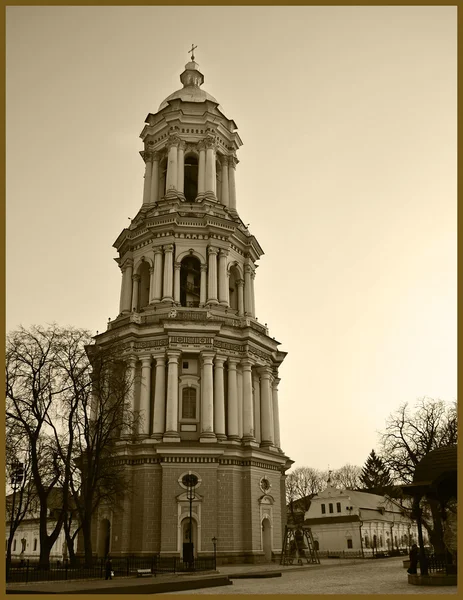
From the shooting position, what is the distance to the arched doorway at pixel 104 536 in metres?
39.7

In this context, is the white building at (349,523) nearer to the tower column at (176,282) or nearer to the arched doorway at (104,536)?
the arched doorway at (104,536)

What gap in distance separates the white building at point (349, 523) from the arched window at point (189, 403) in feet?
119

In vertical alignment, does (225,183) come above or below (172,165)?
below

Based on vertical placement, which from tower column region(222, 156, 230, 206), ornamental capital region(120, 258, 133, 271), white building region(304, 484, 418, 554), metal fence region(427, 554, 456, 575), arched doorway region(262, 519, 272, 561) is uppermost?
tower column region(222, 156, 230, 206)

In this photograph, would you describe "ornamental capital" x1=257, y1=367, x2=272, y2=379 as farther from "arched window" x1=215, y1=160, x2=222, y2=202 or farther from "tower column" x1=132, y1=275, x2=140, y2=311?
"arched window" x1=215, y1=160, x2=222, y2=202


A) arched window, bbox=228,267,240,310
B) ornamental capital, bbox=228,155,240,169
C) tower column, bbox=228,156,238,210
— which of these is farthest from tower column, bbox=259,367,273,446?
ornamental capital, bbox=228,155,240,169

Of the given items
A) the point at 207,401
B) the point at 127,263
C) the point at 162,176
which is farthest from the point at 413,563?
the point at 162,176

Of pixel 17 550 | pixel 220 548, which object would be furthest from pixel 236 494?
pixel 17 550

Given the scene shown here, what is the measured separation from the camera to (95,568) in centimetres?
2784

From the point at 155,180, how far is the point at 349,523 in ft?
154

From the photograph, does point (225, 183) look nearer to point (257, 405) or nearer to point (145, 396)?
point (257, 405)

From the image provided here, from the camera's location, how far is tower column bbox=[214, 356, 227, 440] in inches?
1601

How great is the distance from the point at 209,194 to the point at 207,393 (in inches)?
656

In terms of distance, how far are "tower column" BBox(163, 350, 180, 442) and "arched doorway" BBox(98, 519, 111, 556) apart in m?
7.17
